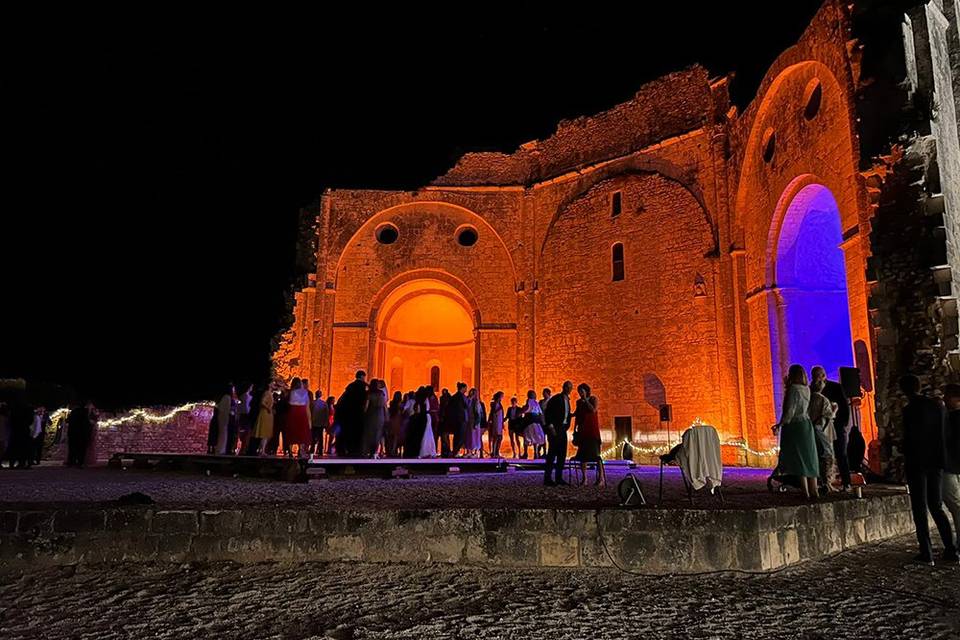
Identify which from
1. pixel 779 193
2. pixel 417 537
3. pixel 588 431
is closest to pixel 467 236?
pixel 779 193

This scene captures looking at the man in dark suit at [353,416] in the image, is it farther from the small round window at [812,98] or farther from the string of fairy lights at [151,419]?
the small round window at [812,98]

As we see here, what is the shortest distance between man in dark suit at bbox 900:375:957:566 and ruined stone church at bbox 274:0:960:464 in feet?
14.7

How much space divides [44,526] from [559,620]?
4.04m

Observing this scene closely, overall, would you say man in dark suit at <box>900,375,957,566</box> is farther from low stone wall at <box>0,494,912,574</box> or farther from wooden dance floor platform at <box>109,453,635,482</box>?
wooden dance floor platform at <box>109,453,635,482</box>

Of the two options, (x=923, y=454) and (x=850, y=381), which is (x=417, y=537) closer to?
(x=923, y=454)

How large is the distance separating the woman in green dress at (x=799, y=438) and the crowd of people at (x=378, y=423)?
7.63 feet

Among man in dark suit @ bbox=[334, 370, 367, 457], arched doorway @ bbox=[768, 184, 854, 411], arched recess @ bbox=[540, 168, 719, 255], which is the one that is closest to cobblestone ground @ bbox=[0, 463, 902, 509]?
man in dark suit @ bbox=[334, 370, 367, 457]

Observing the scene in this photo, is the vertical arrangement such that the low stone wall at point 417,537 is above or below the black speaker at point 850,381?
below

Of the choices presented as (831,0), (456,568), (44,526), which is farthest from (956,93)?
(44,526)

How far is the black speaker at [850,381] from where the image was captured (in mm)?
8492

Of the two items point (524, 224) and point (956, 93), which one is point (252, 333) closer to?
point (524, 224)

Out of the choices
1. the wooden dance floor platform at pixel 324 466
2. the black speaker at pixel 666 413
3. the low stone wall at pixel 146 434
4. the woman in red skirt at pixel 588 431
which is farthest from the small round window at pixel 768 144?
the low stone wall at pixel 146 434

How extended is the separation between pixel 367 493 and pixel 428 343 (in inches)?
688

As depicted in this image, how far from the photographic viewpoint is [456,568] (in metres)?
4.94
